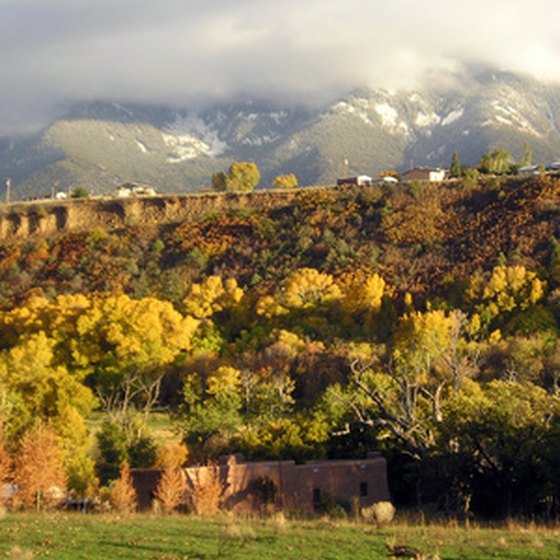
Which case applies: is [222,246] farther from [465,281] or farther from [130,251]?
[465,281]

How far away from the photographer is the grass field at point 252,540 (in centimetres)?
1625

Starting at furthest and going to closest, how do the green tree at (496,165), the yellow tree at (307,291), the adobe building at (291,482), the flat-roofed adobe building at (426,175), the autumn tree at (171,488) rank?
the green tree at (496,165), the flat-roofed adobe building at (426,175), the yellow tree at (307,291), the adobe building at (291,482), the autumn tree at (171,488)

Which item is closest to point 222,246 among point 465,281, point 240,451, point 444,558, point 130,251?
point 130,251

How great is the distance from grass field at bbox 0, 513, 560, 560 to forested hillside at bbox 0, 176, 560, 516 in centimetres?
714

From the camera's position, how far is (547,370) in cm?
4881

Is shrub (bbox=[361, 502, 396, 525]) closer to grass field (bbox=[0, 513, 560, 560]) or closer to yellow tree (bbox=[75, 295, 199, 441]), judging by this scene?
grass field (bbox=[0, 513, 560, 560])

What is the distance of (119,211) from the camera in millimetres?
96625

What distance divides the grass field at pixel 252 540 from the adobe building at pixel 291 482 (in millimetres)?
10717

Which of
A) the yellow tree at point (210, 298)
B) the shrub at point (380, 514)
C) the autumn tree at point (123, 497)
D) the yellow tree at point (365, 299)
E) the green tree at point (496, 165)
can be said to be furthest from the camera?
the green tree at point (496, 165)

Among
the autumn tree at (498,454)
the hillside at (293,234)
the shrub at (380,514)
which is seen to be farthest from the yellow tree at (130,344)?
the shrub at (380,514)

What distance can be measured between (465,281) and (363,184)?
29546 mm

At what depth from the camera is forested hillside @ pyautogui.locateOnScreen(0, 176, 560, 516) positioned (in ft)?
95.8

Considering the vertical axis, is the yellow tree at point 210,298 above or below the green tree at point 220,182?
below

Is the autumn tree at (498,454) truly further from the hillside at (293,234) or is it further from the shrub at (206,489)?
the hillside at (293,234)
